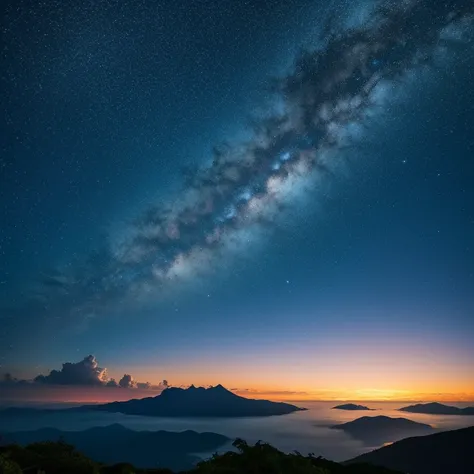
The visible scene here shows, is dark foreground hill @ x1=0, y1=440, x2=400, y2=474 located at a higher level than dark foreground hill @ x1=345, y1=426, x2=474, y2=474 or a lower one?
higher

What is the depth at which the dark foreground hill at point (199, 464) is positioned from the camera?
9133mm

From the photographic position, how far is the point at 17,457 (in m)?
9.62

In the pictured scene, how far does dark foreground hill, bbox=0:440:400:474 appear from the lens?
9133mm

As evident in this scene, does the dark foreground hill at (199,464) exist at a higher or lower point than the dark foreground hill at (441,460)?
higher

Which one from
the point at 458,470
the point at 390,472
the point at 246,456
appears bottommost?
the point at 458,470

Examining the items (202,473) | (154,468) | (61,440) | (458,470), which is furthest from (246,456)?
(458,470)

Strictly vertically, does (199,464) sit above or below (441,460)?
above

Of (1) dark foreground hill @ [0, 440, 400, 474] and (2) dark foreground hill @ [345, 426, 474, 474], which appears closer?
(1) dark foreground hill @ [0, 440, 400, 474]

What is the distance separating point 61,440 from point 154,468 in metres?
2.71

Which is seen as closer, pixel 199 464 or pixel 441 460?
pixel 199 464

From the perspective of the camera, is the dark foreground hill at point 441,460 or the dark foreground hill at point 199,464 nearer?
the dark foreground hill at point 199,464

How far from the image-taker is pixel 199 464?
31.5 ft

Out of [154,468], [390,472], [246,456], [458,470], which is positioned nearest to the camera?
[246,456]

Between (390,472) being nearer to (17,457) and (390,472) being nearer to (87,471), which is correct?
(87,471)
